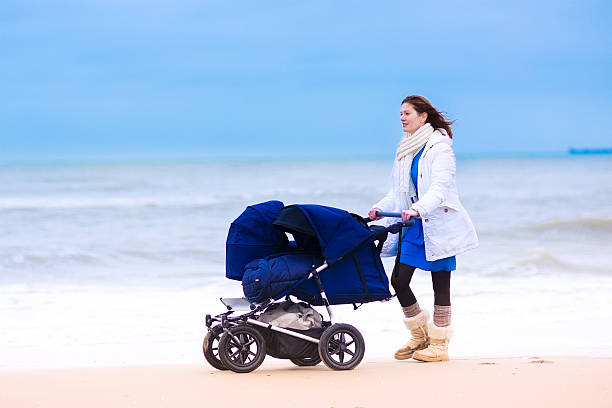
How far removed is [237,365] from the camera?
14.5 feet

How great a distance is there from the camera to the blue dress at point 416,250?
182 inches

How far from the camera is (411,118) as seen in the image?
4.70 meters

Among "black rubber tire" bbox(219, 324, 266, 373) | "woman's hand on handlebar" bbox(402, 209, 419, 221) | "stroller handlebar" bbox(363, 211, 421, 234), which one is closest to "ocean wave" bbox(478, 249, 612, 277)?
"stroller handlebar" bbox(363, 211, 421, 234)

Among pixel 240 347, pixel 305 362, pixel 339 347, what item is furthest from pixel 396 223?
pixel 240 347

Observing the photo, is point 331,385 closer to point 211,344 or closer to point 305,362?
point 305,362

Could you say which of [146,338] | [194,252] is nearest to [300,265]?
[146,338]

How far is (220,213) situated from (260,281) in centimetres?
1758

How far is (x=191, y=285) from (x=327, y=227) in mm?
6112

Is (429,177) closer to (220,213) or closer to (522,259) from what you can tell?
(522,259)

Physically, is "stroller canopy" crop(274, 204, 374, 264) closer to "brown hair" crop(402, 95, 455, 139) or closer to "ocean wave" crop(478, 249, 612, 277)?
"brown hair" crop(402, 95, 455, 139)

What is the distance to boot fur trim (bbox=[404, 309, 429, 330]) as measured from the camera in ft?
16.0

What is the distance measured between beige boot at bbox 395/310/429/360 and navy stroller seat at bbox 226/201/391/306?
50 centimetres

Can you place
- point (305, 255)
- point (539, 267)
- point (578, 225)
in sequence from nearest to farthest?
point (305, 255) → point (539, 267) → point (578, 225)

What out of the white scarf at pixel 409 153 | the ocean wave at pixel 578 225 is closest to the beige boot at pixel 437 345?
the white scarf at pixel 409 153
